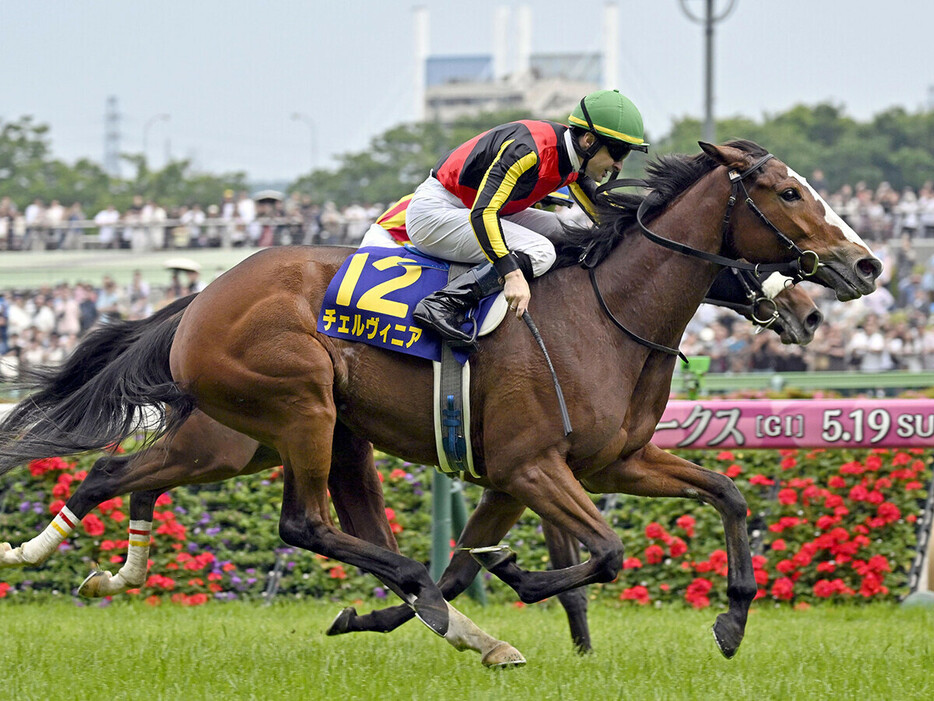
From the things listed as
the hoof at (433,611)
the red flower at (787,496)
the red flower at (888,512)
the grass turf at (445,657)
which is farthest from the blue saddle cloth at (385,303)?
the red flower at (888,512)

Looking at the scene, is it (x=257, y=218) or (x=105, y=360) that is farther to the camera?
(x=257, y=218)

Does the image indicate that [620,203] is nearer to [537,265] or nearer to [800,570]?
[537,265]

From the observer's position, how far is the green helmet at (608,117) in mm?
4648

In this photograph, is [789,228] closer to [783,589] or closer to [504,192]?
[504,192]

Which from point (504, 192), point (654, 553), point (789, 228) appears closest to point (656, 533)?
point (654, 553)

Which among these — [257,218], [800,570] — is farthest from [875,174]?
[800,570]

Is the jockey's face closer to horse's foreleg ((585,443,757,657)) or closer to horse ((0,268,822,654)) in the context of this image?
horse ((0,268,822,654))

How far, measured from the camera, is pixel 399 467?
742 cm

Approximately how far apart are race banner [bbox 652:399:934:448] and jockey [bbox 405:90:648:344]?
80.9 inches

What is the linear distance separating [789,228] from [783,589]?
2.87 m

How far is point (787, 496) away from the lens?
7020 mm

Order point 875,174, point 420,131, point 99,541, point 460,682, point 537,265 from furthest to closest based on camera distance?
point 420,131, point 875,174, point 99,541, point 537,265, point 460,682

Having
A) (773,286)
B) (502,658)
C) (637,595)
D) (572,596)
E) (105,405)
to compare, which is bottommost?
(637,595)

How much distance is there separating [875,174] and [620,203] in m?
44.8
